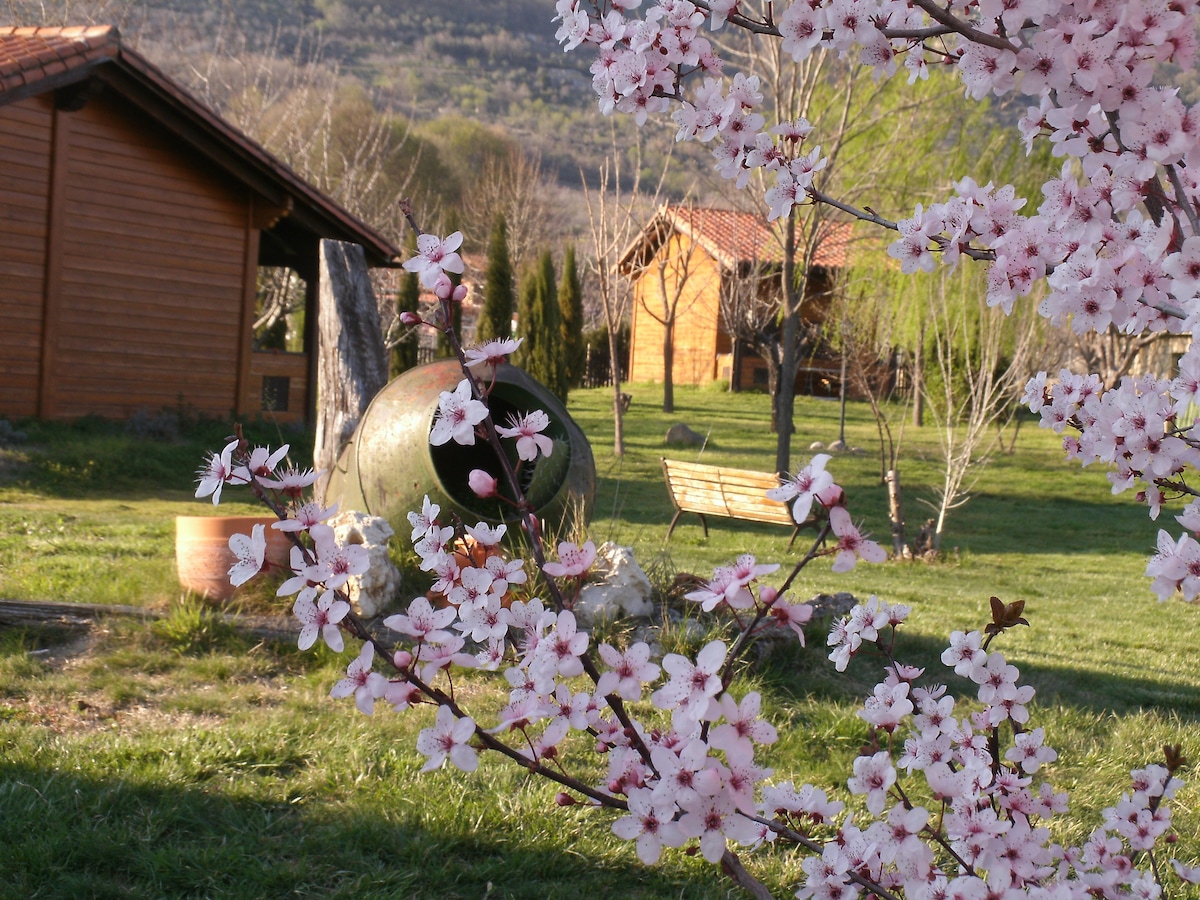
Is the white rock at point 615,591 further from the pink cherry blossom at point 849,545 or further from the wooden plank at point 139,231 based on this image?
the wooden plank at point 139,231

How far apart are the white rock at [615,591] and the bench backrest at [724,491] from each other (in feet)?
12.4

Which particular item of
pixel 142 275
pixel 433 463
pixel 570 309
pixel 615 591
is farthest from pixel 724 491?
pixel 570 309

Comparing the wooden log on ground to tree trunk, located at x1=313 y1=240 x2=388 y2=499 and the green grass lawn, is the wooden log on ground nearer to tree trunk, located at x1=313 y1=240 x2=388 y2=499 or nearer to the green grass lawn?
the green grass lawn

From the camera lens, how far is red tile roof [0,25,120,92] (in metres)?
10.3

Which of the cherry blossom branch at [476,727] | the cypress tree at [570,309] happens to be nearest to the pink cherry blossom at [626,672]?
the cherry blossom branch at [476,727]

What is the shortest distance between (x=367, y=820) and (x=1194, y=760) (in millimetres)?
3165

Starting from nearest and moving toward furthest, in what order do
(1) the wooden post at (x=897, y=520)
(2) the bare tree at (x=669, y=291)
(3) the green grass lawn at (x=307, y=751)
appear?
(3) the green grass lawn at (x=307, y=751) → (1) the wooden post at (x=897, y=520) → (2) the bare tree at (x=669, y=291)

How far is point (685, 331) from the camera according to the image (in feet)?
97.1

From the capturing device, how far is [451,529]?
4.82 ft

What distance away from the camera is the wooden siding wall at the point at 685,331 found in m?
28.3

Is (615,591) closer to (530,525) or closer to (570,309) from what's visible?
(530,525)

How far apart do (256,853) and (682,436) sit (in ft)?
50.7

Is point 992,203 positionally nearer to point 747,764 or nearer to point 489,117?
point 747,764

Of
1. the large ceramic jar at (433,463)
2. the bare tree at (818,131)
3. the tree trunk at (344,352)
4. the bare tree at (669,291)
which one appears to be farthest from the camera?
the bare tree at (669,291)
